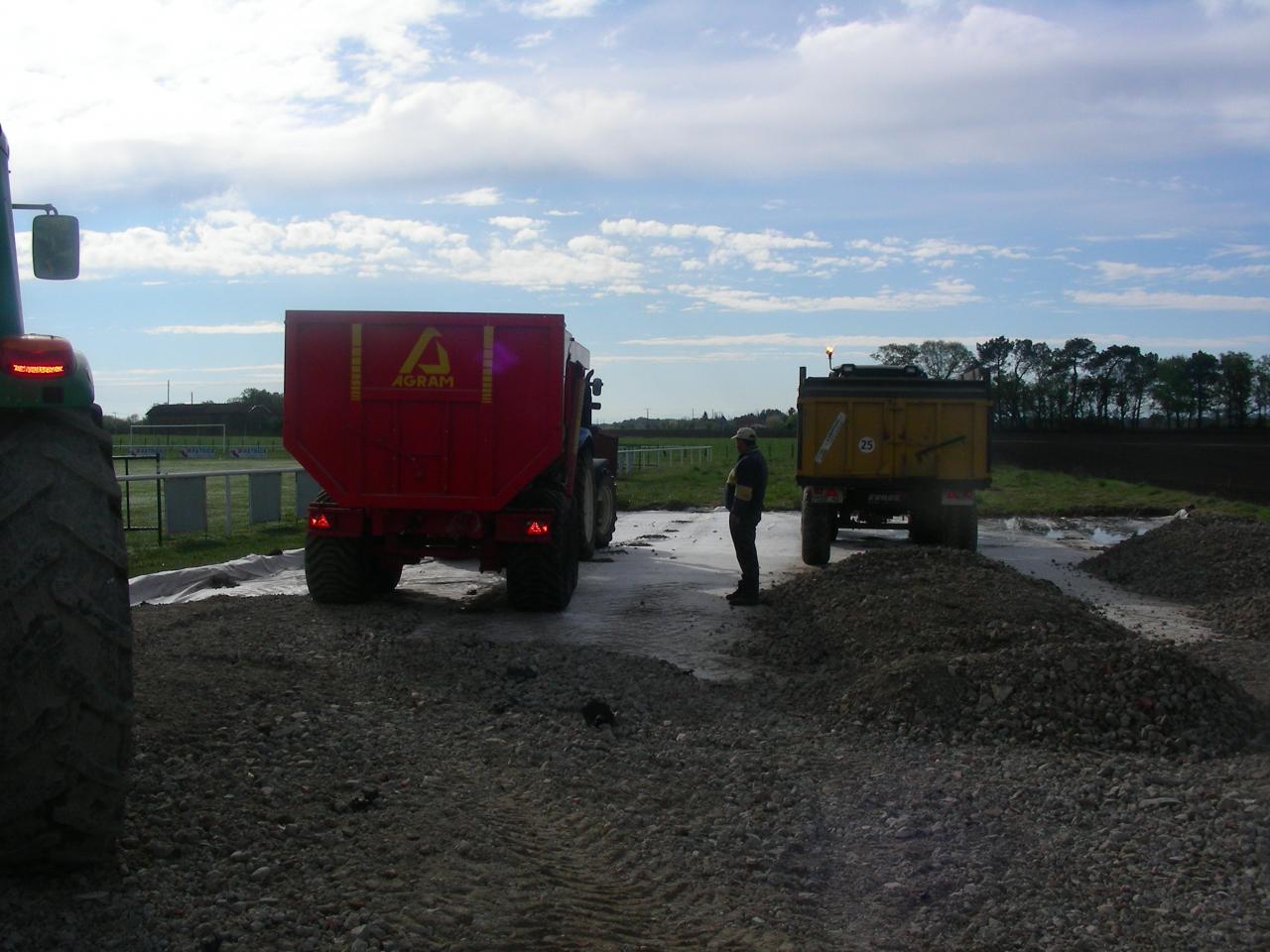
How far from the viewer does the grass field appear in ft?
54.0

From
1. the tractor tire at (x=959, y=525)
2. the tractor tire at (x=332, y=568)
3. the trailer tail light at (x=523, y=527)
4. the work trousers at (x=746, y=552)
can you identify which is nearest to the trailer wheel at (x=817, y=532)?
the tractor tire at (x=959, y=525)

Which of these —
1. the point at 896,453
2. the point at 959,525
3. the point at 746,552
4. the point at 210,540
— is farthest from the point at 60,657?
the point at 210,540

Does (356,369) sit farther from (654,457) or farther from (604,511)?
(654,457)

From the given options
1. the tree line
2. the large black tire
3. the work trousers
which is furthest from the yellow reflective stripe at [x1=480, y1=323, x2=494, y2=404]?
the tree line

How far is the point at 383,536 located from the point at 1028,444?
5655cm

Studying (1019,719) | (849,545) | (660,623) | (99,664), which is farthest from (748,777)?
(849,545)

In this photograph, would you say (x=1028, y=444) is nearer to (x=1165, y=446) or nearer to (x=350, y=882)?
(x=1165, y=446)

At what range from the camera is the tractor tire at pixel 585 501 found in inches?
530

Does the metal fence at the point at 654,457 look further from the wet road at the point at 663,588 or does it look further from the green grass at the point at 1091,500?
the wet road at the point at 663,588

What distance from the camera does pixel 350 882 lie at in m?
4.05

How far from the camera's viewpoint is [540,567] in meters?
10.8

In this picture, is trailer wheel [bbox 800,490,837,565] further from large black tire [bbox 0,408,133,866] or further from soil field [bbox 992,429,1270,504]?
soil field [bbox 992,429,1270,504]

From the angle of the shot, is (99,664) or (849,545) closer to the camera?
(99,664)

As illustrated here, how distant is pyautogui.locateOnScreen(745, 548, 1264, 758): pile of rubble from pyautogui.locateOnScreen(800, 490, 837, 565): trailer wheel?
17.6ft
